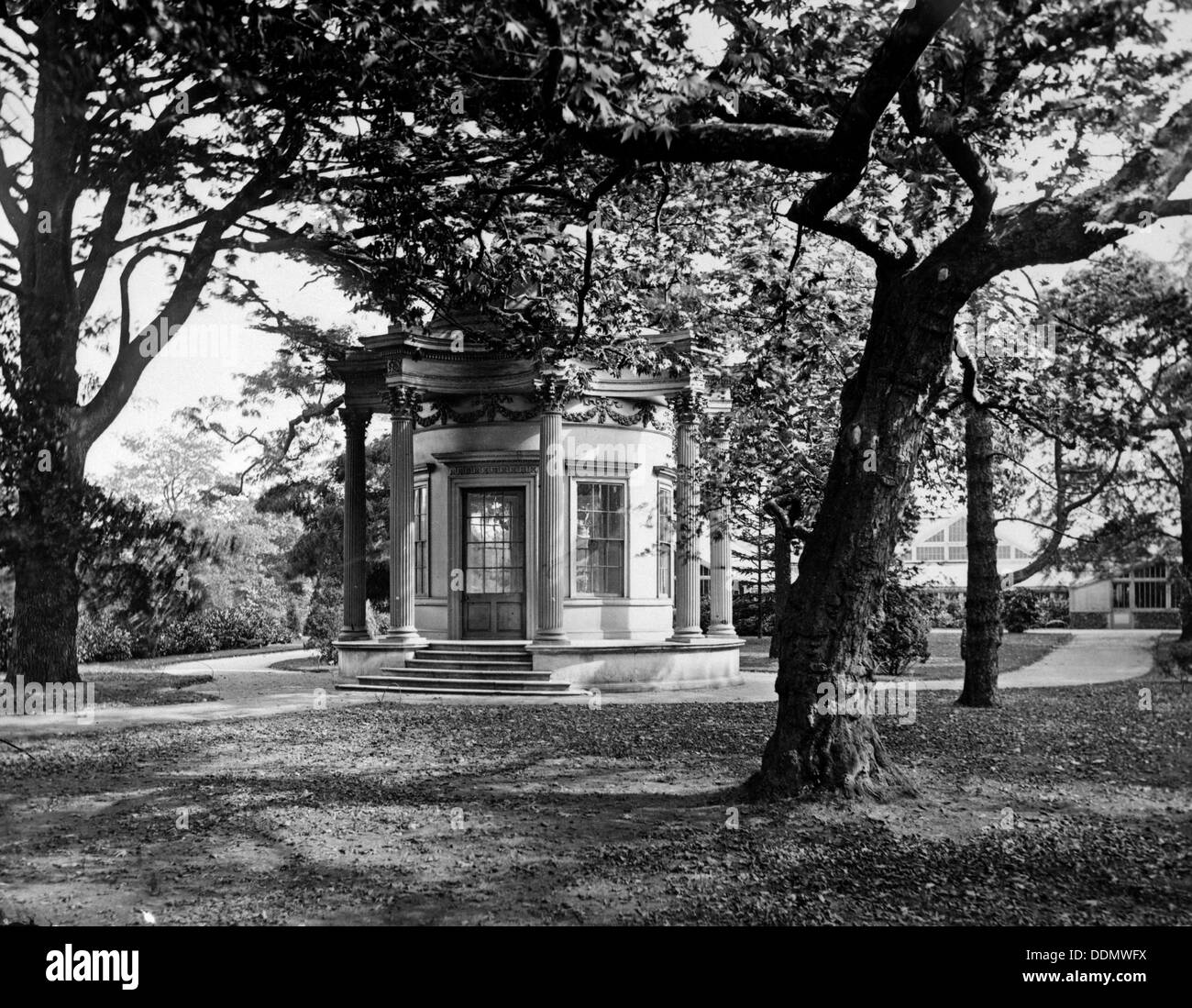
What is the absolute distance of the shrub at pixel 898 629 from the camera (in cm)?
1788

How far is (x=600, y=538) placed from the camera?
18.1m

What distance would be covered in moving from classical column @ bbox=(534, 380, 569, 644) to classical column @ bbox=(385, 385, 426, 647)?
2.20m

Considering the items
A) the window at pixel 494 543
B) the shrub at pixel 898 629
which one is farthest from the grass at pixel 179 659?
the shrub at pixel 898 629

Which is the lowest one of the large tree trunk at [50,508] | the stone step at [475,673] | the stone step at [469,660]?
Result: the stone step at [475,673]

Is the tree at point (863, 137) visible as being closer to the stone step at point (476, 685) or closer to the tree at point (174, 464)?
the stone step at point (476, 685)

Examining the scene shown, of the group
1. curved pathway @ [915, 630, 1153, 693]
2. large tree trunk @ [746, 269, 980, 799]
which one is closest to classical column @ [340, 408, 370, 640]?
curved pathway @ [915, 630, 1153, 693]

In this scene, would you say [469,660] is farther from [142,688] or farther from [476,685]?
[142,688]

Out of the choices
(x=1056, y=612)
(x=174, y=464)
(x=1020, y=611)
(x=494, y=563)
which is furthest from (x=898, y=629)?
(x=1056, y=612)

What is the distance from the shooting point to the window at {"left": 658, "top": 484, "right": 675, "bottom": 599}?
18.8 metres

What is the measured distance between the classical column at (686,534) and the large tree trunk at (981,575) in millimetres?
5326

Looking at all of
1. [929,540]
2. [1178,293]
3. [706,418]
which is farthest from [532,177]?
[929,540]

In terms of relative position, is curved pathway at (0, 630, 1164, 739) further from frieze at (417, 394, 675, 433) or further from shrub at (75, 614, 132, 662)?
frieze at (417, 394, 675, 433)

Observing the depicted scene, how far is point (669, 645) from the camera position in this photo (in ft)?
55.5
